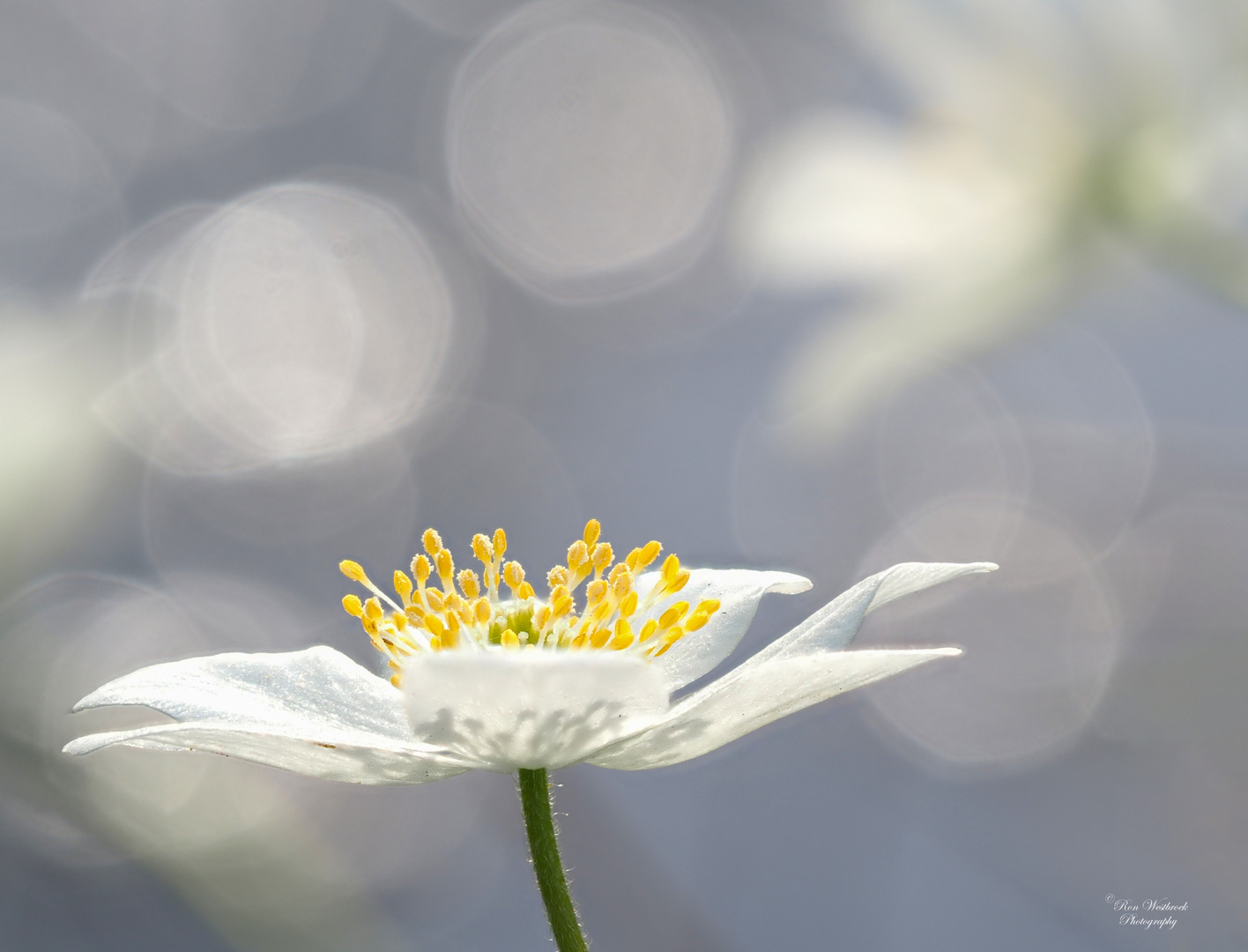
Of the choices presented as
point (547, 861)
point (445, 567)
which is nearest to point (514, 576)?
point (445, 567)

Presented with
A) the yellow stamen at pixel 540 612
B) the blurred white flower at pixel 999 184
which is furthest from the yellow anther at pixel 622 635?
the blurred white flower at pixel 999 184

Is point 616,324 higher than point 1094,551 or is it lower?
higher

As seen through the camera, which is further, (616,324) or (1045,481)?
(616,324)

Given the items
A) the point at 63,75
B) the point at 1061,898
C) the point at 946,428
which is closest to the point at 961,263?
the point at 1061,898

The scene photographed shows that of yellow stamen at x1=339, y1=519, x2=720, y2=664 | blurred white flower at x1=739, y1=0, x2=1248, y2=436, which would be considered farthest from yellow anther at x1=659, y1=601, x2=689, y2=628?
blurred white flower at x1=739, y1=0, x2=1248, y2=436

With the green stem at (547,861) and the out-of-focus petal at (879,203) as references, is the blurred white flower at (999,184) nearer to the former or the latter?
the out-of-focus petal at (879,203)

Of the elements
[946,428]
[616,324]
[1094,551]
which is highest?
[616,324]

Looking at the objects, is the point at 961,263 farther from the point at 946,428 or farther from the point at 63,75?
the point at 63,75

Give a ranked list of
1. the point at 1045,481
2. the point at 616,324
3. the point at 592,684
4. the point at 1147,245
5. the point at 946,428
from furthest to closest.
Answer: the point at 616,324 < the point at 946,428 < the point at 1045,481 < the point at 1147,245 < the point at 592,684

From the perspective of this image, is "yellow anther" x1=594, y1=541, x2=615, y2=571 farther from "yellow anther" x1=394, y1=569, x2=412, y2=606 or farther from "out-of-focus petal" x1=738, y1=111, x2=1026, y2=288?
"out-of-focus petal" x1=738, y1=111, x2=1026, y2=288
